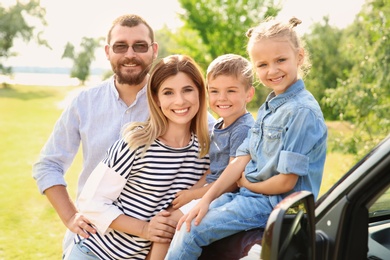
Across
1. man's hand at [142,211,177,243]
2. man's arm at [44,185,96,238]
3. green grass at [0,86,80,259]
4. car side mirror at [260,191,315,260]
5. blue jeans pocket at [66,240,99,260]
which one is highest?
car side mirror at [260,191,315,260]

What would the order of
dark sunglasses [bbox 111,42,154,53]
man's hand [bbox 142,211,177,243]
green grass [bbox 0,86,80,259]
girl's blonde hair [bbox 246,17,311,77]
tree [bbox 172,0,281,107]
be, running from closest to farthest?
girl's blonde hair [bbox 246,17,311,77], man's hand [bbox 142,211,177,243], dark sunglasses [bbox 111,42,154,53], green grass [bbox 0,86,80,259], tree [bbox 172,0,281,107]

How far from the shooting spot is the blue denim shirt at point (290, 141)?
2.35 m

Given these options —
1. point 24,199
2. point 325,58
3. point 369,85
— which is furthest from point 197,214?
point 325,58

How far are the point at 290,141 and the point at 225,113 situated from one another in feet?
1.84

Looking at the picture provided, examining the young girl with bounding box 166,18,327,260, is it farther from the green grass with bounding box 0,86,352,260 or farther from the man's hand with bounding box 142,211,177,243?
the green grass with bounding box 0,86,352,260

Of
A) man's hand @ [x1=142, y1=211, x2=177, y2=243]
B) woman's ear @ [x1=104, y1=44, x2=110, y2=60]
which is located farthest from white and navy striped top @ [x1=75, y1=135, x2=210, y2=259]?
woman's ear @ [x1=104, y1=44, x2=110, y2=60]

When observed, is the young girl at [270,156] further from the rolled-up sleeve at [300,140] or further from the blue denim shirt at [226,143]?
the blue denim shirt at [226,143]

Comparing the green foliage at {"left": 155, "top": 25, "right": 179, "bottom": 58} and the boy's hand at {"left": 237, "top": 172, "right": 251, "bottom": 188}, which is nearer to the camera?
the boy's hand at {"left": 237, "top": 172, "right": 251, "bottom": 188}

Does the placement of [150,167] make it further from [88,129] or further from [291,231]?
[291,231]

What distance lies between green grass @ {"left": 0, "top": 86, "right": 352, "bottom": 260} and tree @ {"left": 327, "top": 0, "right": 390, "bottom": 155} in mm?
729

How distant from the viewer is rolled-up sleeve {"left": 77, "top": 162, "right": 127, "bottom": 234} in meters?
2.81

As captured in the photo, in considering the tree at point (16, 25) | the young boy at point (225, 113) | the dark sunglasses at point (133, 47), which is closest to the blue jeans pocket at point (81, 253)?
the young boy at point (225, 113)

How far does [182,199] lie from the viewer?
2803mm

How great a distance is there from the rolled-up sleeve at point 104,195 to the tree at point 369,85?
6333 mm
